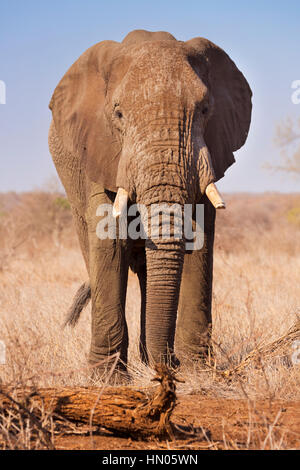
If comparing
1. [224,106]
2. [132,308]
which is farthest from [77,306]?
[224,106]

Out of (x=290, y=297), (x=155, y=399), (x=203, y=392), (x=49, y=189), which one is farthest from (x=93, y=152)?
(x=49, y=189)

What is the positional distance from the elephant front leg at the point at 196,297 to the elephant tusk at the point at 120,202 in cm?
100

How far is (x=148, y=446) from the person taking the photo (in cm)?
325

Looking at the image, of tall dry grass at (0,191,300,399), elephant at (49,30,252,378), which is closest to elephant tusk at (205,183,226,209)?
elephant at (49,30,252,378)

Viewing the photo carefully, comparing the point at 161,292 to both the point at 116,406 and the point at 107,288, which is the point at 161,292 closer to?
the point at 107,288

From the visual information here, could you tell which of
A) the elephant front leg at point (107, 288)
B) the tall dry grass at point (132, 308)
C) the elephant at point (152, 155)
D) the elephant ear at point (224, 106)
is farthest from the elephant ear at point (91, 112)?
the tall dry grass at point (132, 308)

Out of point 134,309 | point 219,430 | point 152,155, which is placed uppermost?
point 152,155

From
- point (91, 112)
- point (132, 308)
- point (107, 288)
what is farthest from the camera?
point (132, 308)

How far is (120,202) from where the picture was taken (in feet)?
16.0

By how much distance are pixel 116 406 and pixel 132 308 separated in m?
4.94

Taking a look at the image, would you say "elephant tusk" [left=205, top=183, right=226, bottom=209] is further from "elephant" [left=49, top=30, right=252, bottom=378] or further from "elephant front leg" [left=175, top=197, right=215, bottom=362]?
"elephant front leg" [left=175, top=197, right=215, bottom=362]
